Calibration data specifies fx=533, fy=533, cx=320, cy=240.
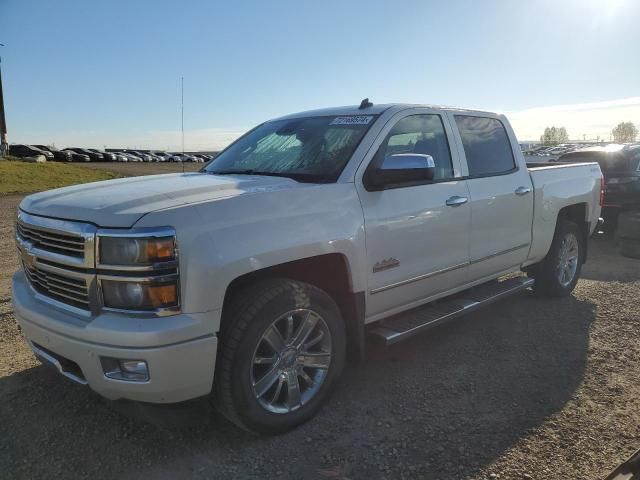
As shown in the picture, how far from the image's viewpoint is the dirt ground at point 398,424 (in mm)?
2836

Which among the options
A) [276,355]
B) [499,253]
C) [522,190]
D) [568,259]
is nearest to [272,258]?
[276,355]

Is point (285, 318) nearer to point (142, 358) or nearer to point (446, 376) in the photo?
point (142, 358)

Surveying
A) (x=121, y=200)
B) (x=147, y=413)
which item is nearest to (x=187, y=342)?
(x=147, y=413)

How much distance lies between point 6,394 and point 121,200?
1807 mm

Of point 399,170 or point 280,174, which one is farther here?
point 280,174

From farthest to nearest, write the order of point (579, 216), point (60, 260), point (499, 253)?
point (579, 216)
point (499, 253)
point (60, 260)

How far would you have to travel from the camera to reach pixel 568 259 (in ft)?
19.5

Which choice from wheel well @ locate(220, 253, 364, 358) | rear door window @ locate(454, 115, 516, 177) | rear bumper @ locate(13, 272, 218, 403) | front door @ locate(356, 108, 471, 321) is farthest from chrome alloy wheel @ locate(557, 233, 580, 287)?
rear bumper @ locate(13, 272, 218, 403)

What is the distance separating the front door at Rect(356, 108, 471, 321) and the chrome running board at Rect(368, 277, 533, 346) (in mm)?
136

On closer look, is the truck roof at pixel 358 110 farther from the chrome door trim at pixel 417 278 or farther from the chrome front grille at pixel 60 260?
the chrome front grille at pixel 60 260

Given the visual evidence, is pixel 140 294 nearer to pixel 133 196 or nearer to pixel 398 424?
pixel 133 196

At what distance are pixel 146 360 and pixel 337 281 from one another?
1330mm

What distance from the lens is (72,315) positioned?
2.79 m

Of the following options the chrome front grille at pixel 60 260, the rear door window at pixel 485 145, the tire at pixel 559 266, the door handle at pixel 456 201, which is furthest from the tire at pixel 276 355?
the tire at pixel 559 266
